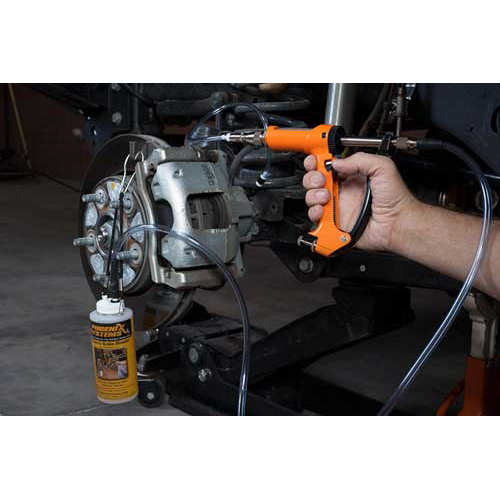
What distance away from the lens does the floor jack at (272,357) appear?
1.46 m

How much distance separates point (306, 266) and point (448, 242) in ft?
1.29

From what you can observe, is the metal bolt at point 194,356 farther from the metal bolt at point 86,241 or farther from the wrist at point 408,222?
the wrist at point 408,222

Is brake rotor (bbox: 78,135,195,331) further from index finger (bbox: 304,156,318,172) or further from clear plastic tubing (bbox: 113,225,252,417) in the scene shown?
index finger (bbox: 304,156,318,172)

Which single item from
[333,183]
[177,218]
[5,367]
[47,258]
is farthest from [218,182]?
[47,258]

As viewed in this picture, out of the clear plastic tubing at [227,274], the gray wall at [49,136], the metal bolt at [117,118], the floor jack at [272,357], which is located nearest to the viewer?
the clear plastic tubing at [227,274]

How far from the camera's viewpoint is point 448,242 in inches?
47.6

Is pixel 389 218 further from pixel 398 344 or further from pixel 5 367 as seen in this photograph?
pixel 5 367

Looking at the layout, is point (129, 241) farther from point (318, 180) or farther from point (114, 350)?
point (318, 180)

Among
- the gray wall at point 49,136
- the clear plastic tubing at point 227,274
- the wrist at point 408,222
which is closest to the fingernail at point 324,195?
the wrist at point 408,222

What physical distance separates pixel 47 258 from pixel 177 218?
2.01m

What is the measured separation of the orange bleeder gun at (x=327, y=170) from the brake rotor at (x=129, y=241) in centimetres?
→ 32

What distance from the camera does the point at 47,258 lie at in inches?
126

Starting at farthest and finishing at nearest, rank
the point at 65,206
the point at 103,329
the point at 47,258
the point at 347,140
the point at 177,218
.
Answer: the point at 65,206 < the point at 47,258 < the point at 103,329 < the point at 177,218 < the point at 347,140

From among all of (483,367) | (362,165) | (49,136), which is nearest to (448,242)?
(362,165)
